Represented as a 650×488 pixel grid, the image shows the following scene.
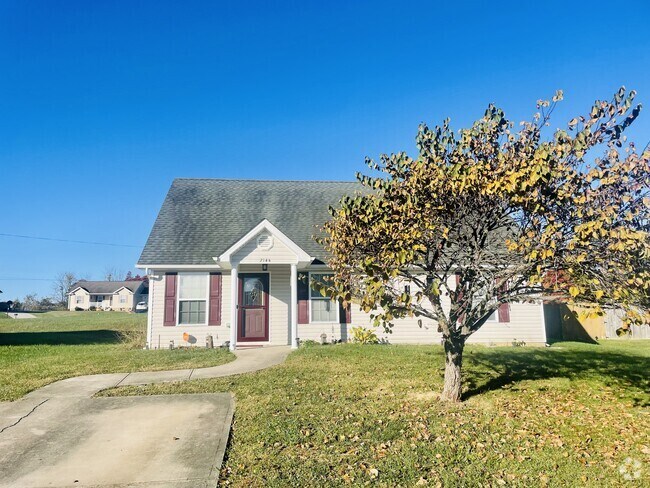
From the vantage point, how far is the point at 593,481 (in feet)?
14.0

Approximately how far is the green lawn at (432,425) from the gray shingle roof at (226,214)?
6.41m

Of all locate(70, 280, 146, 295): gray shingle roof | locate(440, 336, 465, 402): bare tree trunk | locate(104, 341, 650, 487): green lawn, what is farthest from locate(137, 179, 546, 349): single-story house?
locate(70, 280, 146, 295): gray shingle roof

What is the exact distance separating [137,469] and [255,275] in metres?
9.88

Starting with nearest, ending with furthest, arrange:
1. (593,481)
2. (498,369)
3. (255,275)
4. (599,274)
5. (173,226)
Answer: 1. (593,481)
2. (599,274)
3. (498,369)
4. (255,275)
5. (173,226)

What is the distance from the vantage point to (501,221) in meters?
6.51

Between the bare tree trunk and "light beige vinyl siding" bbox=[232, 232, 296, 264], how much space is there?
7.17 metres

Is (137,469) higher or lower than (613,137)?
lower

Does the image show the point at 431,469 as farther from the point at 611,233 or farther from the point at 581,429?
the point at 611,233

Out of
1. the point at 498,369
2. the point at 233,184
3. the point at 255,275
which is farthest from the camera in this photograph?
the point at 233,184

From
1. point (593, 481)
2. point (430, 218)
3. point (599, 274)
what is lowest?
point (593, 481)

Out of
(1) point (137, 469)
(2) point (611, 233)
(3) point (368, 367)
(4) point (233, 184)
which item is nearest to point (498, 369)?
(3) point (368, 367)

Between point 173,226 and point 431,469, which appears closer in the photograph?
point 431,469

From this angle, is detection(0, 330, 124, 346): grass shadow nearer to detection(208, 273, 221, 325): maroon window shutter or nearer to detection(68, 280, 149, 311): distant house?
detection(208, 273, 221, 325): maroon window shutter

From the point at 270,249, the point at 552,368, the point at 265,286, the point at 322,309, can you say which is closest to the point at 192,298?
the point at 265,286
